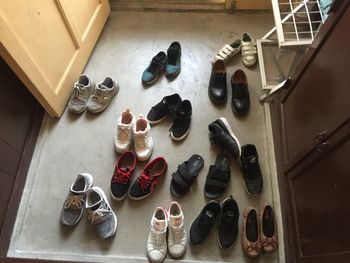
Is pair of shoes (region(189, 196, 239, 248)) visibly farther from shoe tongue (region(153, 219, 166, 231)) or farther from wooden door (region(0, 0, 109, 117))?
wooden door (region(0, 0, 109, 117))

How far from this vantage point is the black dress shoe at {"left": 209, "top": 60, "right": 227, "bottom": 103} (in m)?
1.75

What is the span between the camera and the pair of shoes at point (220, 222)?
139 centimetres

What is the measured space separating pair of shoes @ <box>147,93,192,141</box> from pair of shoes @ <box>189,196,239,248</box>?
0.42 meters

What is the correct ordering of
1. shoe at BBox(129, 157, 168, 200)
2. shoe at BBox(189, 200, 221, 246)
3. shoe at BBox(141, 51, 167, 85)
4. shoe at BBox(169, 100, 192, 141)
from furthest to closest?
shoe at BBox(141, 51, 167, 85)
shoe at BBox(169, 100, 192, 141)
shoe at BBox(129, 157, 168, 200)
shoe at BBox(189, 200, 221, 246)

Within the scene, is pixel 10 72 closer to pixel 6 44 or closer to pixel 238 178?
pixel 6 44

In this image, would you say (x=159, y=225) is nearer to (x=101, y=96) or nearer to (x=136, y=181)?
(x=136, y=181)

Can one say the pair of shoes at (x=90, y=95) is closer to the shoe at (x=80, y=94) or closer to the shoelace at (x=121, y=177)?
the shoe at (x=80, y=94)

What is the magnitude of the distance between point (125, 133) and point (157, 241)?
0.54 metres

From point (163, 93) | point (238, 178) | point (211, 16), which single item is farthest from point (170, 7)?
point (238, 178)

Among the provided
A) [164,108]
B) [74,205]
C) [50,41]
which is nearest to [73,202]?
[74,205]

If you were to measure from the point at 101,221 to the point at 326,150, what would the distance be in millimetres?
963

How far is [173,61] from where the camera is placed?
189cm

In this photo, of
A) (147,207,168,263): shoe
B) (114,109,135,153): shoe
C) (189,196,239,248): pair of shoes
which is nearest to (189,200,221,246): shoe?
(189,196,239,248): pair of shoes

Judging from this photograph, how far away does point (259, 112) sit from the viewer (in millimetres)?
1747
